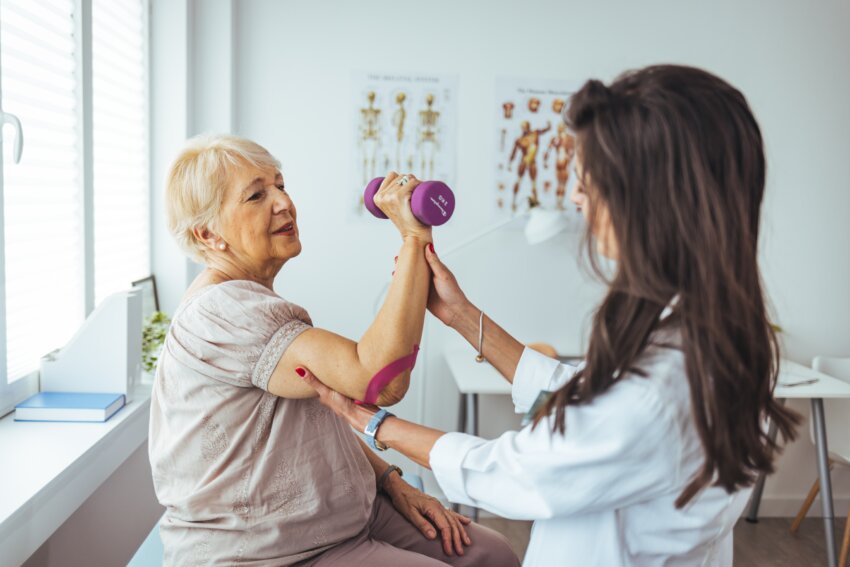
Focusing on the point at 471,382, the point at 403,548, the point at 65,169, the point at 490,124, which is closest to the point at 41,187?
the point at 65,169

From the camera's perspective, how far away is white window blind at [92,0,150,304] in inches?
96.2

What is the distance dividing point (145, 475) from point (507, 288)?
1.68 meters

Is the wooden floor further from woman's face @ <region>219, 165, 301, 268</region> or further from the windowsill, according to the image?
woman's face @ <region>219, 165, 301, 268</region>

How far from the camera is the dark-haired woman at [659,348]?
1.02 metres

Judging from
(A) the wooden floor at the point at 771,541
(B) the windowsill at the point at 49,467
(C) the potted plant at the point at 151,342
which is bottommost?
(A) the wooden floor at the point at 771,541

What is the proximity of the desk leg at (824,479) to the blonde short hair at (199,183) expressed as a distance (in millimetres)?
2434

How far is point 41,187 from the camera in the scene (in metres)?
2.01

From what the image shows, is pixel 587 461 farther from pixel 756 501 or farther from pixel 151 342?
pixel 756 501

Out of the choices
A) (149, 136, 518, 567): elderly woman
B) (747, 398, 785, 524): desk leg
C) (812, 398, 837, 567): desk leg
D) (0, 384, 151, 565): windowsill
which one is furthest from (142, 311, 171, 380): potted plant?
(747, 398, 785, 524): desk leg

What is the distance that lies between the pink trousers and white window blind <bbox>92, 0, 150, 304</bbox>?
1.35 m

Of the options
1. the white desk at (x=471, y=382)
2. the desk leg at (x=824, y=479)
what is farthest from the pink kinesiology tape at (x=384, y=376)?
the desk leg at (x=824, y=479)

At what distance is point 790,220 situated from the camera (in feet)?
11.4

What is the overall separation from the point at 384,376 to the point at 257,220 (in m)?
0.46

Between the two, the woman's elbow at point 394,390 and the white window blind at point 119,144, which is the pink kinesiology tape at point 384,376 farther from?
the white window blind at point 119,144
